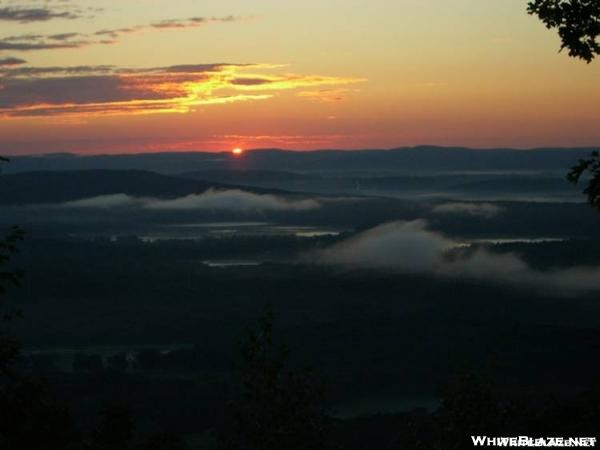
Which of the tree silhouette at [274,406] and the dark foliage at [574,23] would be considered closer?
the dark foliage at [574,23]

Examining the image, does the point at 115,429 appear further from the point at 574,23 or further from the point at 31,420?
the point at 574,23

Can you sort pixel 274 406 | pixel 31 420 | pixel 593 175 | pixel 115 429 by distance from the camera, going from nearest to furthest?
pixel 593 175 < pixel 31 420 < pixel 115 429 < pixel 274 406

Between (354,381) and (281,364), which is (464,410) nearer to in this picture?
(281,364)

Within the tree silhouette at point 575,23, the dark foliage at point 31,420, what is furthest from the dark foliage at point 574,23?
the dark foliage at point 31,420

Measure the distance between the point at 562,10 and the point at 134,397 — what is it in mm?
120921

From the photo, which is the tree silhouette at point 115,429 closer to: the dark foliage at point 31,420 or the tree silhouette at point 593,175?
the dark foliage at point 31,420

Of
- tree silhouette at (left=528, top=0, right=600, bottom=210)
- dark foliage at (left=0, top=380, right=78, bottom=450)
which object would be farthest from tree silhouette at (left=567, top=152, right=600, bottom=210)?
dark foliage at (left=0, top=380, right=78, bottom=450)

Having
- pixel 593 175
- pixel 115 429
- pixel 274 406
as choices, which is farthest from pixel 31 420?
pixel 593 175

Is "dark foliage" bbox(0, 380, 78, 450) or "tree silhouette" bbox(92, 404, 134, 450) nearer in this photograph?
"dark foliage" bbox(0, 380, 78, 450)

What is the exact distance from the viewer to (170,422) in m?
122

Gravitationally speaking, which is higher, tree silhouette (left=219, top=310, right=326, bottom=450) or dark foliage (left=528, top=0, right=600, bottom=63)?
dark foliage (left=528, top=0, right=600, bottom=63)

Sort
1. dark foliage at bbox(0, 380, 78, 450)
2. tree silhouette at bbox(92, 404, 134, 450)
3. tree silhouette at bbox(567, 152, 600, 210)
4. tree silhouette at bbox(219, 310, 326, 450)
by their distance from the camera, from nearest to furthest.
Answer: dark foliage at bbox(0, 380, 78, 450) → tree silhouette at bbox(567, 152, 600, 210) → tree silhouette at bbox(92, 404, 134, 450) → tree silhouette at bbox(219, 310, 326, 450)

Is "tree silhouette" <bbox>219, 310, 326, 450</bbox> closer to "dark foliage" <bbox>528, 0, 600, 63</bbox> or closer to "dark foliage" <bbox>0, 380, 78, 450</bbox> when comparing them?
"dark foliage" <bbox>0, 380, 78, 450</bbox>

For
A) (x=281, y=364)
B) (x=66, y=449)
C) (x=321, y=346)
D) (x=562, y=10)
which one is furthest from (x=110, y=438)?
(x=321, y=346)
